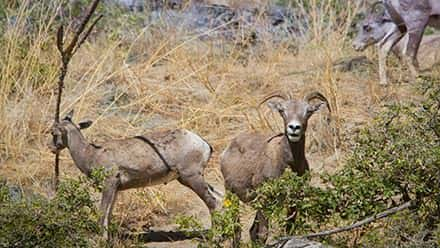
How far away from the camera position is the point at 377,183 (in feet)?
19.5

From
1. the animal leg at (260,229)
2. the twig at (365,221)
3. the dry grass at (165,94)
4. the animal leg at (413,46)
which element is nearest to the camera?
the twig at (365,221)

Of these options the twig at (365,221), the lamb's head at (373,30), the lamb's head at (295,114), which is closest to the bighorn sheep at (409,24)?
the lamb's head at (373,30)

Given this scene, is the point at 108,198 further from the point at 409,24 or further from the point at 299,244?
the point at 409,24

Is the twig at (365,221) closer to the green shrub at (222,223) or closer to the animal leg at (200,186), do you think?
the green shrub at (222,223)

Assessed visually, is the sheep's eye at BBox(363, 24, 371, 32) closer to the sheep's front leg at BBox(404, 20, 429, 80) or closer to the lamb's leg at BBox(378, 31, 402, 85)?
the lamb's leg at BBox(378, 31, 402, 85)

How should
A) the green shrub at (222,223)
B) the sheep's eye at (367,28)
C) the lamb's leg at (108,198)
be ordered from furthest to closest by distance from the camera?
the sheep's eye at (367,28)
the lamb's leg at (108,198)
the green shrub at (222,223)

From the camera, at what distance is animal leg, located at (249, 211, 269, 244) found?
6.93 metres

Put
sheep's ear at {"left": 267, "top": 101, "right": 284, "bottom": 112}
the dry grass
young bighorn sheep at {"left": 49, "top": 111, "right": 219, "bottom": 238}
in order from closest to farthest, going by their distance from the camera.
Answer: sheep's ear at {"left": 267, "top": 101, "right": 284, "bottom": 112} → young bighorn sheep at {"left": 49, "top": 111, "right": 219, "bottom": 238} → the dry grass

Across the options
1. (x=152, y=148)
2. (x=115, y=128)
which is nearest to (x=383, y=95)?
(x=115, y=128)

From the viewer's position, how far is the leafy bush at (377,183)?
5.80 m

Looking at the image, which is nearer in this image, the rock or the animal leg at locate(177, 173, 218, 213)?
the rock

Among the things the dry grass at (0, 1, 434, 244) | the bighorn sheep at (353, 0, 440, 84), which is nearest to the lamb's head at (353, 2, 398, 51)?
the bighorn sheep at (353, 0, 440, 84)

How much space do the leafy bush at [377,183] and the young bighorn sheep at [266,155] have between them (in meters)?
0.73

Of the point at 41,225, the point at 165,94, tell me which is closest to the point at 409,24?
the point at 165,94
